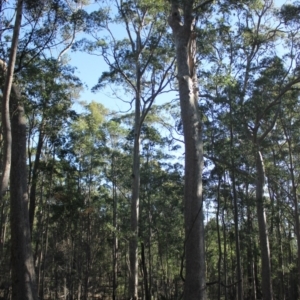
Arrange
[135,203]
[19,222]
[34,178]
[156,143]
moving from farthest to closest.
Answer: [156,143] < [135,203] < [34,178] < [19,222]

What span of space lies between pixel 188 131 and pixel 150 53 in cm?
995

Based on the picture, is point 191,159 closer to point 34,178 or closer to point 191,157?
point 191,157

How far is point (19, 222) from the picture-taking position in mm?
7633

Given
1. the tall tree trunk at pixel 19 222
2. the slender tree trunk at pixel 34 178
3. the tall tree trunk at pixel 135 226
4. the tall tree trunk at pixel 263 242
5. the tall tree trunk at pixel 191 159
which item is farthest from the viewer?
the slender tree trunk at pixel 34 178

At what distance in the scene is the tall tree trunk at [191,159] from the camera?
547 centimetres

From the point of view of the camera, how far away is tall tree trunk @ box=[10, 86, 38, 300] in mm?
7320

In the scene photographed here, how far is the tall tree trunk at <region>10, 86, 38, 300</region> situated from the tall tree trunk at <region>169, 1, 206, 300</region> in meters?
3.58

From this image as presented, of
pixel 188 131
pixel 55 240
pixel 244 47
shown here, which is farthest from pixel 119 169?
pixel 188 131

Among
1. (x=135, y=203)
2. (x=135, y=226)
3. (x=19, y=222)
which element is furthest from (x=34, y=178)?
(x=19, y=222)

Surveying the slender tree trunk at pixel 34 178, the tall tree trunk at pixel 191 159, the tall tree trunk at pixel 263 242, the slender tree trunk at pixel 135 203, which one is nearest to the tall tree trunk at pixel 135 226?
the slender tree trunk at pixel 135 203

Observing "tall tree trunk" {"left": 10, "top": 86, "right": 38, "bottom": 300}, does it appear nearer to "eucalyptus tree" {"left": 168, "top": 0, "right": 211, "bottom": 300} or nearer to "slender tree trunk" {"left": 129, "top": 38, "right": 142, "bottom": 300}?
"eucalyptus tree" {"left": 168, "top": 0, "right": 211, "bottom": 300}

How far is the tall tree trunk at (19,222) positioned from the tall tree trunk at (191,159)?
358 cm

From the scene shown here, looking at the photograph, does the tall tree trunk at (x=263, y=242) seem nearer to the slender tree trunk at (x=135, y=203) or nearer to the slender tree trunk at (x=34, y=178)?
the slender tree trunk at (x=135, y=203)

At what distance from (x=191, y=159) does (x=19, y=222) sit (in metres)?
3.91
